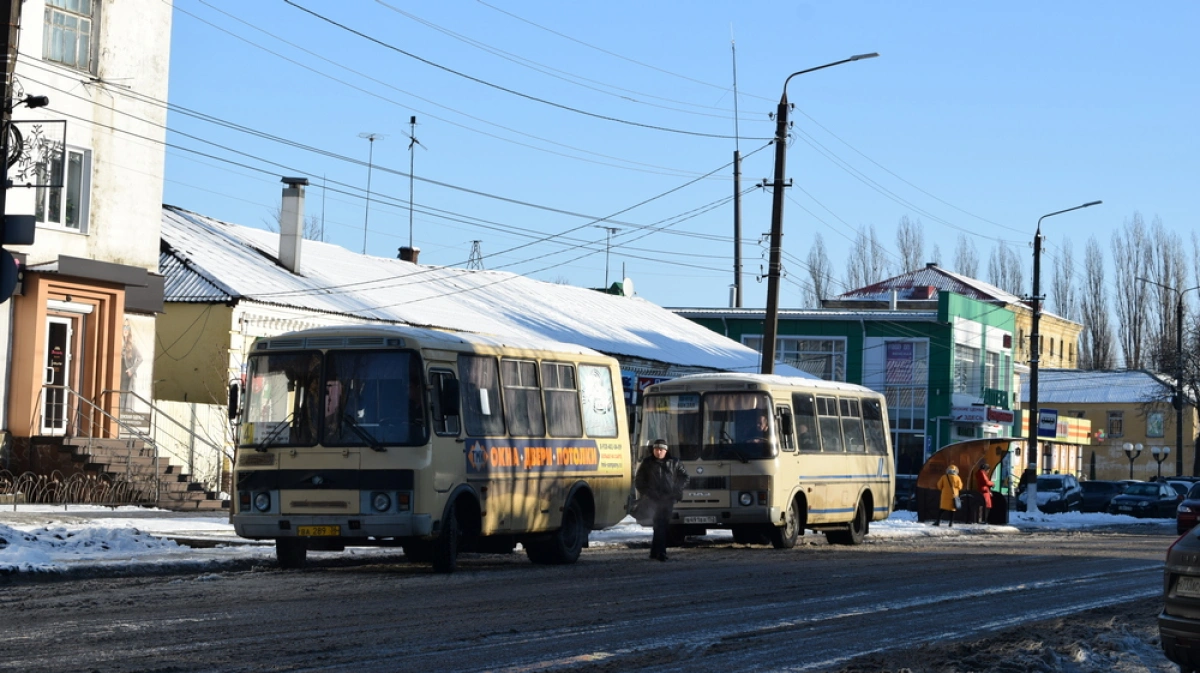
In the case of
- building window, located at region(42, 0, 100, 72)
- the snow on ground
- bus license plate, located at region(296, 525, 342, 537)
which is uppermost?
building window, located at region(42, 0, 100, 72)

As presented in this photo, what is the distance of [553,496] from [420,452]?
3306mm

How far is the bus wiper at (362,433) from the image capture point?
17.8 metres

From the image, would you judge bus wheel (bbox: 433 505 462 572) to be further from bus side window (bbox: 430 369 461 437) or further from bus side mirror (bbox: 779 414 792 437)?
bus side mirror (bbox: 779 414 792 437)

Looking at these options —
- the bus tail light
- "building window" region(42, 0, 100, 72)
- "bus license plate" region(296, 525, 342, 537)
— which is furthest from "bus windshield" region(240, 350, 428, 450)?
"building window" region(42, 0, 100, 72)

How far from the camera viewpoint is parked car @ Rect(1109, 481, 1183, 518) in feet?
175

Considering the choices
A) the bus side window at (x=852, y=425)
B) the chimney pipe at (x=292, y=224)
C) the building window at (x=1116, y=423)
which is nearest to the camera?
the bus side window at (x=852, y=425)

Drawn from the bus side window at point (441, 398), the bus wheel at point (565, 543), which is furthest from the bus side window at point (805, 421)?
the bus side window at point (441, 398)

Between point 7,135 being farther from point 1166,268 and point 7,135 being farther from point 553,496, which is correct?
point 1166,268

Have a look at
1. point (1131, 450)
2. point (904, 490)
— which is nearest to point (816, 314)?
point (904, 490)

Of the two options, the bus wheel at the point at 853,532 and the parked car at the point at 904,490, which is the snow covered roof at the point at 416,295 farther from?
the bus wheel at the point at 853,532

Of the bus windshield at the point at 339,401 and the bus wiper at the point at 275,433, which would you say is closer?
the bus windshield at the point at 339,401

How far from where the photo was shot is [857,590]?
17.0 m

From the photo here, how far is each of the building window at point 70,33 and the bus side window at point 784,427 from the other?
14682mm

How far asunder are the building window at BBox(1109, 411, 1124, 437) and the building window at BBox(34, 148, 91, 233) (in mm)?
80568
